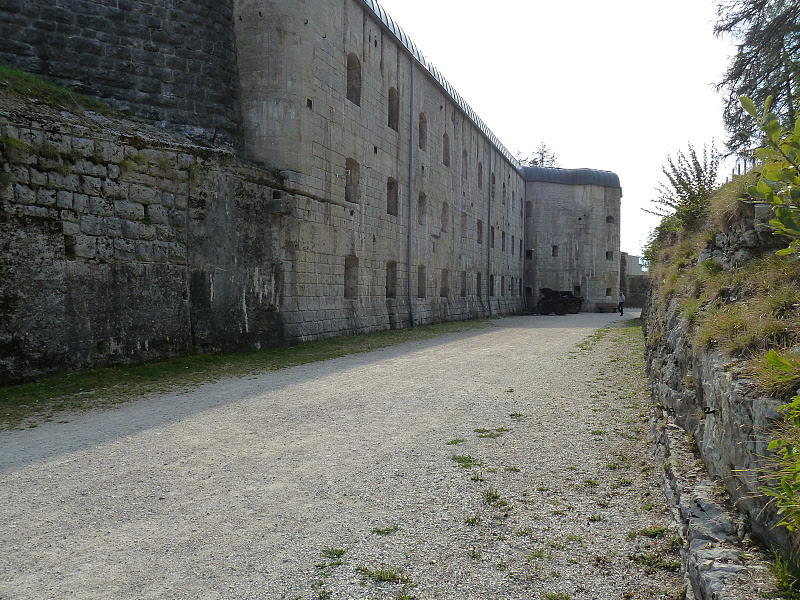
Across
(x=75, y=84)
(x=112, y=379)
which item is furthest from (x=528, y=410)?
(x=75, y=84)

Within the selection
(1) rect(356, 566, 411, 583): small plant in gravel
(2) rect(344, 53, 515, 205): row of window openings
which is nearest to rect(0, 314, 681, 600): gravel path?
(1) rect(356, 566, 411, 583): small plant in gravel

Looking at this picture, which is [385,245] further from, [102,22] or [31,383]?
[31,383]

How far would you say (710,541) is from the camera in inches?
108

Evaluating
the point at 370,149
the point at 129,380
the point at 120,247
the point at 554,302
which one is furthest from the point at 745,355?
the point at 554,302

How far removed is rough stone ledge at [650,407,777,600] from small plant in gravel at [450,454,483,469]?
4.72 feet

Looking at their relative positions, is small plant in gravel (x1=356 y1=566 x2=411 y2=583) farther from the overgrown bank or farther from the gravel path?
the overgrown bank

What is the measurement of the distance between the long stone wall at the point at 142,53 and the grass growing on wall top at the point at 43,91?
0.83m

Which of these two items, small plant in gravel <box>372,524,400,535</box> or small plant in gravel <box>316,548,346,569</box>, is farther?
small plant in gravel <box>372,524,400,535</box>

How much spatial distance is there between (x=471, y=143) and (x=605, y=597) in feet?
87.0

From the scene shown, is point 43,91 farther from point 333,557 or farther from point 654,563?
point 654,563

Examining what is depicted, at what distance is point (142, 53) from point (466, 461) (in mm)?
11168

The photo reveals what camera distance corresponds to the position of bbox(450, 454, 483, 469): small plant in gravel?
475cm

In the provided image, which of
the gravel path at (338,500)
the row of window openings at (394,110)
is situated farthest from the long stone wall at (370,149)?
the gravel path at (338,500)

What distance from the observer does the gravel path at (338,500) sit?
2.97 meters
